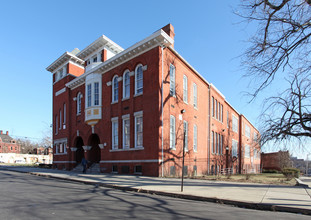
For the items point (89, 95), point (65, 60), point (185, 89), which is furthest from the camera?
point (65, 60)

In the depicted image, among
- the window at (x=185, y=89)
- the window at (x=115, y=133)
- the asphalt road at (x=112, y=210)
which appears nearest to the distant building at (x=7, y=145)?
the window at (x=115, y=133)

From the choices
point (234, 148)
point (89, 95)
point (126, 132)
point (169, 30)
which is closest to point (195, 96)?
point (169, 30)

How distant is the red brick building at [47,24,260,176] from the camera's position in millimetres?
17328

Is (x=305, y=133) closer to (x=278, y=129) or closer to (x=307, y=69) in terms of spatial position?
(x=278, y=129)

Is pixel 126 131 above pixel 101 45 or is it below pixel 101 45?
below

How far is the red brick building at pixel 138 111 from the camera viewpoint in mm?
17328

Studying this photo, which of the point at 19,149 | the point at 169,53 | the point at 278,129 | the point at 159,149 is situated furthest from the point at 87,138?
the point at 19,149

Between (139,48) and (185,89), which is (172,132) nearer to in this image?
(185,89)

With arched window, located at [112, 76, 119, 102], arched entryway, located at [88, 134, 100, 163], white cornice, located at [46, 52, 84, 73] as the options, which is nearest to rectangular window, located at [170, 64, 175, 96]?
arched window, located at [112, 76, 119, 102]

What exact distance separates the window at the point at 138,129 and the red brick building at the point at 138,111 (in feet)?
0.26

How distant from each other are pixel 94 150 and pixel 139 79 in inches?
414

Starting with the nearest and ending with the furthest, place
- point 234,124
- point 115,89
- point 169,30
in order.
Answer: point 169,30, point 115,89, point 234,124

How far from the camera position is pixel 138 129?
18.4 meters

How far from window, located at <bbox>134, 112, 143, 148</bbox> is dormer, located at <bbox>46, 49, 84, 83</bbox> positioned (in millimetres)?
14143
